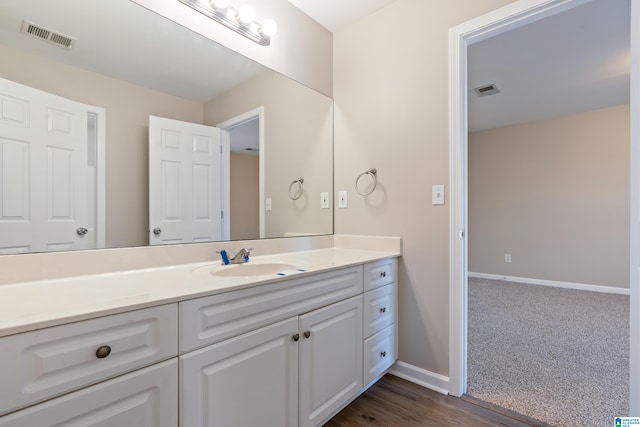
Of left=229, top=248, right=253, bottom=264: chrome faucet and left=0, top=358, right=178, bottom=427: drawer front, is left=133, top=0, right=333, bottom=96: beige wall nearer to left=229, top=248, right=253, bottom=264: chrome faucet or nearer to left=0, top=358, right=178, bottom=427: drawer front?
left=229, top=248, right=253, bottom=264: chrome faucet

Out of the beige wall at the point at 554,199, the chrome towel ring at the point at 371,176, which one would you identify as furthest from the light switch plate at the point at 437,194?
the beige wall at the point at 554,199

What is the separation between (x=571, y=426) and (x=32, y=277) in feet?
7.52

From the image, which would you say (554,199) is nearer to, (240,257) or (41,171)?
(240,257)

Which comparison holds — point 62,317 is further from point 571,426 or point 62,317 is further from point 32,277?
point 571,426

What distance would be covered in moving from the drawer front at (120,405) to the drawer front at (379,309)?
972 mm

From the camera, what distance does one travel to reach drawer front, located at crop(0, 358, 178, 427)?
646mm

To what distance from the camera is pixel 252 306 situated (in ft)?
3.39

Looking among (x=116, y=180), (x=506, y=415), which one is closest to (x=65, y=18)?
(x=116, y=180)

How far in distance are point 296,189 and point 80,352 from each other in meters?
1.46

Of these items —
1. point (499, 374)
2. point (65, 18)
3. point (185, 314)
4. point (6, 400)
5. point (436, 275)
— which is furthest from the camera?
point (499, 374)

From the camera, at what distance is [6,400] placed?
1.99 feet

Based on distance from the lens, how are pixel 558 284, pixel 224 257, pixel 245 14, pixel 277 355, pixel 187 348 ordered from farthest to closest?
pixel 558 284 → pixel 245 14 → pixel 224 257 → pixel 277 355 → pixel 187 348

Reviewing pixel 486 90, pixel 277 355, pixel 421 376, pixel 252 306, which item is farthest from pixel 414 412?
pixel 486 90

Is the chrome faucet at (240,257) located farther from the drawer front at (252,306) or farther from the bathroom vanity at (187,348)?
the drawer front at (252,306)
